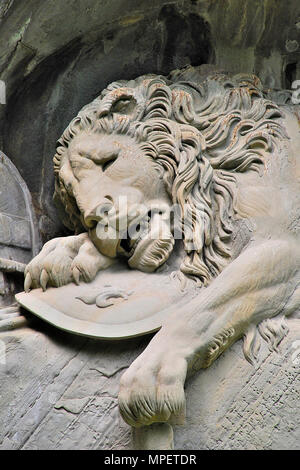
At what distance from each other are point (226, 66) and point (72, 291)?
106 centimetres

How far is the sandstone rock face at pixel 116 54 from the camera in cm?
301

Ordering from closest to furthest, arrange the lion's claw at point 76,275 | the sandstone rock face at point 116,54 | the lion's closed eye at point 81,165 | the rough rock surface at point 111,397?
the rough rock surface at point 111,397, the lion's claw at point 76,275, the lion's closed eye at point 81,165, the sandstone rock face at point 116,54

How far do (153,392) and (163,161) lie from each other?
0.81m

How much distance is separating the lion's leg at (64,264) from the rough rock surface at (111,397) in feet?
0.61

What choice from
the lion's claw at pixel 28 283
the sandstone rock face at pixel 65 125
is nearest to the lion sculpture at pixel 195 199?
the lion's claw at pixel 28 283

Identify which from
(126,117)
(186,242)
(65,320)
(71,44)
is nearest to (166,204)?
(186,242)

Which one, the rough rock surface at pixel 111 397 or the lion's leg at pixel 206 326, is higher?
the lion's leg at pixel 206 326

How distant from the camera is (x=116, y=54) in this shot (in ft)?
10.1

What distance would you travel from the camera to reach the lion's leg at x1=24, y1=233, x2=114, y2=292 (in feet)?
8.57

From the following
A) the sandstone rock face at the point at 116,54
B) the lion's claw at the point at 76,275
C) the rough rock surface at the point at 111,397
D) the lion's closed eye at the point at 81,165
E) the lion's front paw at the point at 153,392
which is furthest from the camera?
the sandstone rock face at the point at 116,54

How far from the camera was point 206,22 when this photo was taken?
3061 mm

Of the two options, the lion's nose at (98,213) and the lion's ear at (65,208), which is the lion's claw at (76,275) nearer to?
the lion's nose at (98,213)

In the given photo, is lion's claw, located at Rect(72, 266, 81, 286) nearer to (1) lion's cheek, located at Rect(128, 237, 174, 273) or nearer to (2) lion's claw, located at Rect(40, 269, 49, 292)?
(2) lion's claw, located at Rect(40, 269, 49, 292)

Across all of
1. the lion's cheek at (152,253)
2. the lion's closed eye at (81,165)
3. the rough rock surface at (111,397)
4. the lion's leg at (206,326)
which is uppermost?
the lion's closed eye at (81,165)
